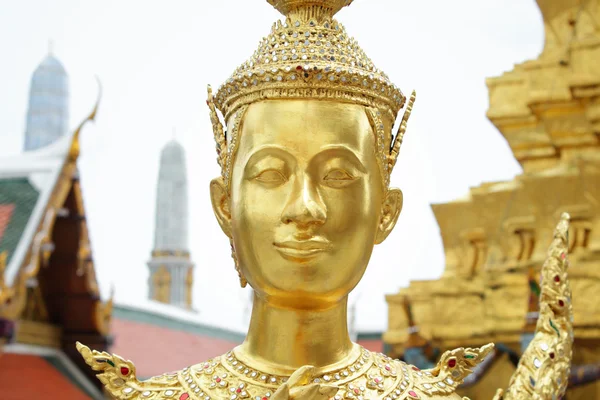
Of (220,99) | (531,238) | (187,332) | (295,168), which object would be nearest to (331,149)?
(295,168)

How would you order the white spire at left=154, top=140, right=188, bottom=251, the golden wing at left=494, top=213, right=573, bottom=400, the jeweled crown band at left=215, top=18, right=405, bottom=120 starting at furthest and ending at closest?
the white spire at left=154, top=140, right=188, bottom=251, the golden wing at left=494, top=213, right=573, bottom=400, the jeweled crown band at left=215, top=18, right=405, bottom=120

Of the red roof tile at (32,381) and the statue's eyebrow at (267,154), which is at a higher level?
the statue's eyebrow at (267,154)

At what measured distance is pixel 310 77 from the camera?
2.78m

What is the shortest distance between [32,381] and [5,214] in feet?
4.13

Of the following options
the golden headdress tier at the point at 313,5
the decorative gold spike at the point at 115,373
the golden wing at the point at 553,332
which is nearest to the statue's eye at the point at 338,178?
the golden headdress tier at the point at 313,5

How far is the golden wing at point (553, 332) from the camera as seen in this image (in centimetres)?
321

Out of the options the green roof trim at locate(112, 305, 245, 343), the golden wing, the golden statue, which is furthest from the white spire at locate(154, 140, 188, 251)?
the golden statue

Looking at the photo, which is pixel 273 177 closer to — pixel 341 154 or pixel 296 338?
pixel 341 154

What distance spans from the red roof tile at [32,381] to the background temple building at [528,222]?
272 cm

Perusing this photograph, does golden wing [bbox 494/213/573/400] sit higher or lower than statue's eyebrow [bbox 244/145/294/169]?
lower

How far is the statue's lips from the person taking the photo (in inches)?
106

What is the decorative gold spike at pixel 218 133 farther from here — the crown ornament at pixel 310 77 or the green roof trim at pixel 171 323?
the green roof trim at pixel 171 323

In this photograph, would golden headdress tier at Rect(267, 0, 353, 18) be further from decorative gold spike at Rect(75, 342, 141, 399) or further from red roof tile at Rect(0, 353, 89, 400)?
red roof tile at Rect(0, 353, 89, 400)

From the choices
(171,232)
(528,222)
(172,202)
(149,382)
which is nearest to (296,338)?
(149,382)
